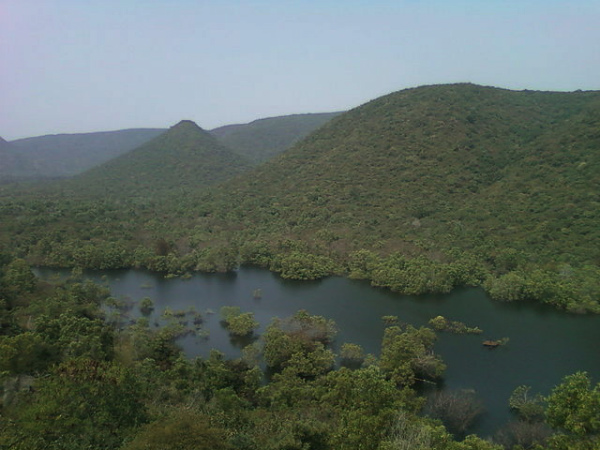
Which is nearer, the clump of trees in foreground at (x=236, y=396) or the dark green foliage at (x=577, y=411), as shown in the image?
the clump of trees in foreground at (x=236, y=396)

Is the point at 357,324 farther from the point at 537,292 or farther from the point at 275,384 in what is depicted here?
the point at 537,292

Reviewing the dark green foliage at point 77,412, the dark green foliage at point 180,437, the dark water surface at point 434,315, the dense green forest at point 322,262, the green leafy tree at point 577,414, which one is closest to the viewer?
the dark green foliage at point 180,437

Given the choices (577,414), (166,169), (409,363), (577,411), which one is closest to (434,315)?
(409,363)

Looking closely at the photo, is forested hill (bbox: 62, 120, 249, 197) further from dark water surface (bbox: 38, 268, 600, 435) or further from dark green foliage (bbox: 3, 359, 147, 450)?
dark green foliage (bbox: 3, 359, 147, 450)

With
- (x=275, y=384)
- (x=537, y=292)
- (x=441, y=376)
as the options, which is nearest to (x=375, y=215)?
(x=537, y=292)

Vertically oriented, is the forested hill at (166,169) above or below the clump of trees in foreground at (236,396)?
above

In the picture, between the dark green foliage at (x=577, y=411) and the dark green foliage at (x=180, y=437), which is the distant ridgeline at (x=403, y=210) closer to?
the dark green foliage at (x=577, y=411)

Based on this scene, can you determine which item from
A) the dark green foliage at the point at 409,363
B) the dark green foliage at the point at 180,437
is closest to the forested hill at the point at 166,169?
the dark green foliage at the point at 409,363
